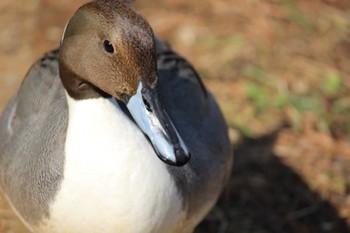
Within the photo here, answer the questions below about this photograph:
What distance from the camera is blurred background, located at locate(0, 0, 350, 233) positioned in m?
3.54

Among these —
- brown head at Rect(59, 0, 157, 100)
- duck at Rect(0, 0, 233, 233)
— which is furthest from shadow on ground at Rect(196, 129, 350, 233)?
brown head at Rect(59, 0, 157, 100)

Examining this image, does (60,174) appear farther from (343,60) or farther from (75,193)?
(343,60)

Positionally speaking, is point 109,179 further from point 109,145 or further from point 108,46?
point 108,46

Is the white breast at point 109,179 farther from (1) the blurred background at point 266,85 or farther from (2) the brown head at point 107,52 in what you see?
(1) the blurred background at point 266,85

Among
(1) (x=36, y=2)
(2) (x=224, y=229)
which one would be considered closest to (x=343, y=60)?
(2) (x=224, y=229)

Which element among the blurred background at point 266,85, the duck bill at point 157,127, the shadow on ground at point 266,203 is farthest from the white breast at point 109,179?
the shadow on ground at point 266,203

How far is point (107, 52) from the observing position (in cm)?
237

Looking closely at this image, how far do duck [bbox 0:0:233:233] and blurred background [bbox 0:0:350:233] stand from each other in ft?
1.56

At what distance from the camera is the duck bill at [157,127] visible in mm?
2227

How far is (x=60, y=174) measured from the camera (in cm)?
256

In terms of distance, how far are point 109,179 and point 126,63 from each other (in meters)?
0.40

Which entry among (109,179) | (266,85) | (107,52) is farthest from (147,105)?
(266,85)

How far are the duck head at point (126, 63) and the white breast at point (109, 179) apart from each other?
124 millimetres

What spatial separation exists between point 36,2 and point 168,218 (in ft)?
8.18
